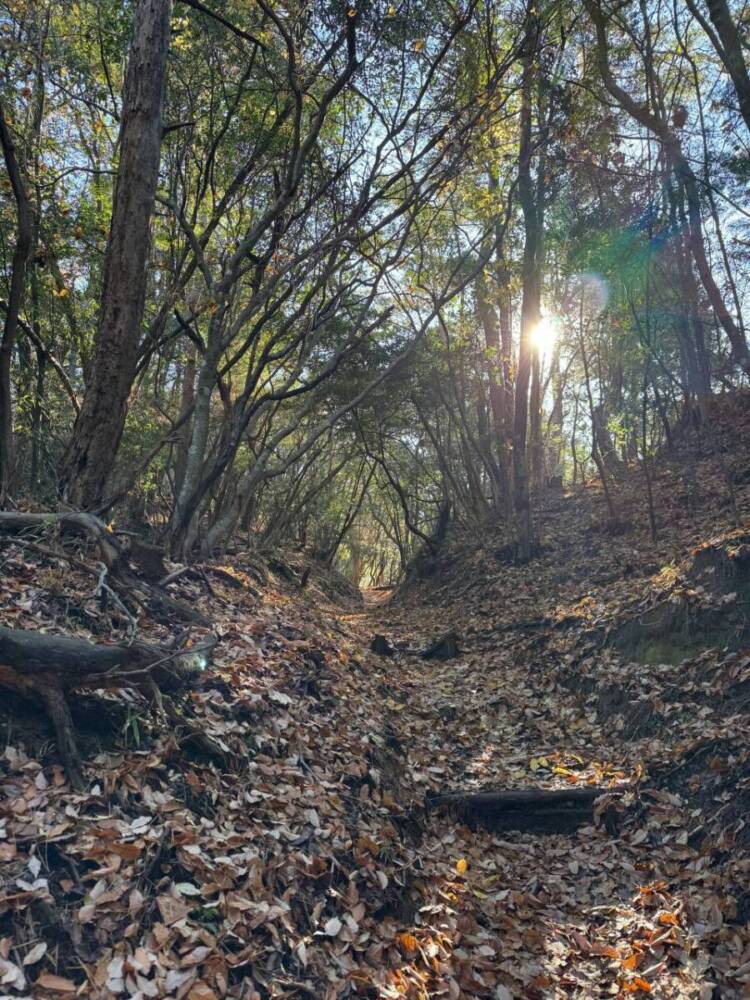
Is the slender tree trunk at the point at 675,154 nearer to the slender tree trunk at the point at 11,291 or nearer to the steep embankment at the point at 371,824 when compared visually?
the steep embankment at the point at 371,824

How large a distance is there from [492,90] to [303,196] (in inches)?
134

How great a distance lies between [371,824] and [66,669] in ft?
8.06

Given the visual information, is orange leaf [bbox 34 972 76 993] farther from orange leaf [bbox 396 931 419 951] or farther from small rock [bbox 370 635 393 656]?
small rock [bbox 370 635 393 656]

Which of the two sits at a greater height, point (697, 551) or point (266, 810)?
point (697, 551)

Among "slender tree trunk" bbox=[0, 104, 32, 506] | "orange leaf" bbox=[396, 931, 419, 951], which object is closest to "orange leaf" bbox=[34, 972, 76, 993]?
"orange leaf" bbox=[396, 931, 419, 951]

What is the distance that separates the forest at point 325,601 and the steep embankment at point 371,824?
0.09 feet

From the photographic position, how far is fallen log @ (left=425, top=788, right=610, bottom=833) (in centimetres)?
539

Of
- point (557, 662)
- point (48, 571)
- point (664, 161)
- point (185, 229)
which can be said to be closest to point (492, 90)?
point (185, 229)

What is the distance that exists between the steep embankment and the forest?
1.0 inches

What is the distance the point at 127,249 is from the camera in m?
6.43

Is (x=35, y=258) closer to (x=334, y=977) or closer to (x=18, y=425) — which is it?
(x=18, y=425)

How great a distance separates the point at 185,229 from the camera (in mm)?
8852

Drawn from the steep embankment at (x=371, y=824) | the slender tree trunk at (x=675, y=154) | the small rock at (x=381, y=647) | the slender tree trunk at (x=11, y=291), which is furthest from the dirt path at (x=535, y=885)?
the slender tree trunk at (x=675, y=154)

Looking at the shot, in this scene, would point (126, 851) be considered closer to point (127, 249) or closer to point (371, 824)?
point (371, 824)
